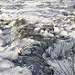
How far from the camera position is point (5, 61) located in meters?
1.44

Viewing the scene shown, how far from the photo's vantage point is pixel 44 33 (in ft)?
6.83

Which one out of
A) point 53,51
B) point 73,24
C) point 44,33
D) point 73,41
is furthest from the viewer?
point 73,24

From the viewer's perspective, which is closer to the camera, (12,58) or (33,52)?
(12,58)

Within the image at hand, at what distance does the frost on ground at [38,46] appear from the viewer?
1.33 m

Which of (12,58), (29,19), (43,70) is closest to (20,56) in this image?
(12,58)

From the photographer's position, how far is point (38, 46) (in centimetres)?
175

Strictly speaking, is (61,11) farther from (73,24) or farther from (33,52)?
(33,52)

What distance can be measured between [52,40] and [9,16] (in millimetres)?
1314

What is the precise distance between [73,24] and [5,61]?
1.44 m

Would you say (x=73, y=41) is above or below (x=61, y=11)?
below

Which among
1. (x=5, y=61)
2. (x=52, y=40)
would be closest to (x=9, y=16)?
(x=52, y=40)

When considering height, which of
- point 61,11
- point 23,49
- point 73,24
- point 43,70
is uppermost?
point 61,11

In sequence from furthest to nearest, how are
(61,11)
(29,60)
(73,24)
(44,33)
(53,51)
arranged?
(61,11)
(73,24)
(44,33)
(53,51)
(29,60)

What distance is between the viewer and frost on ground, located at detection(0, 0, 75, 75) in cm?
133
